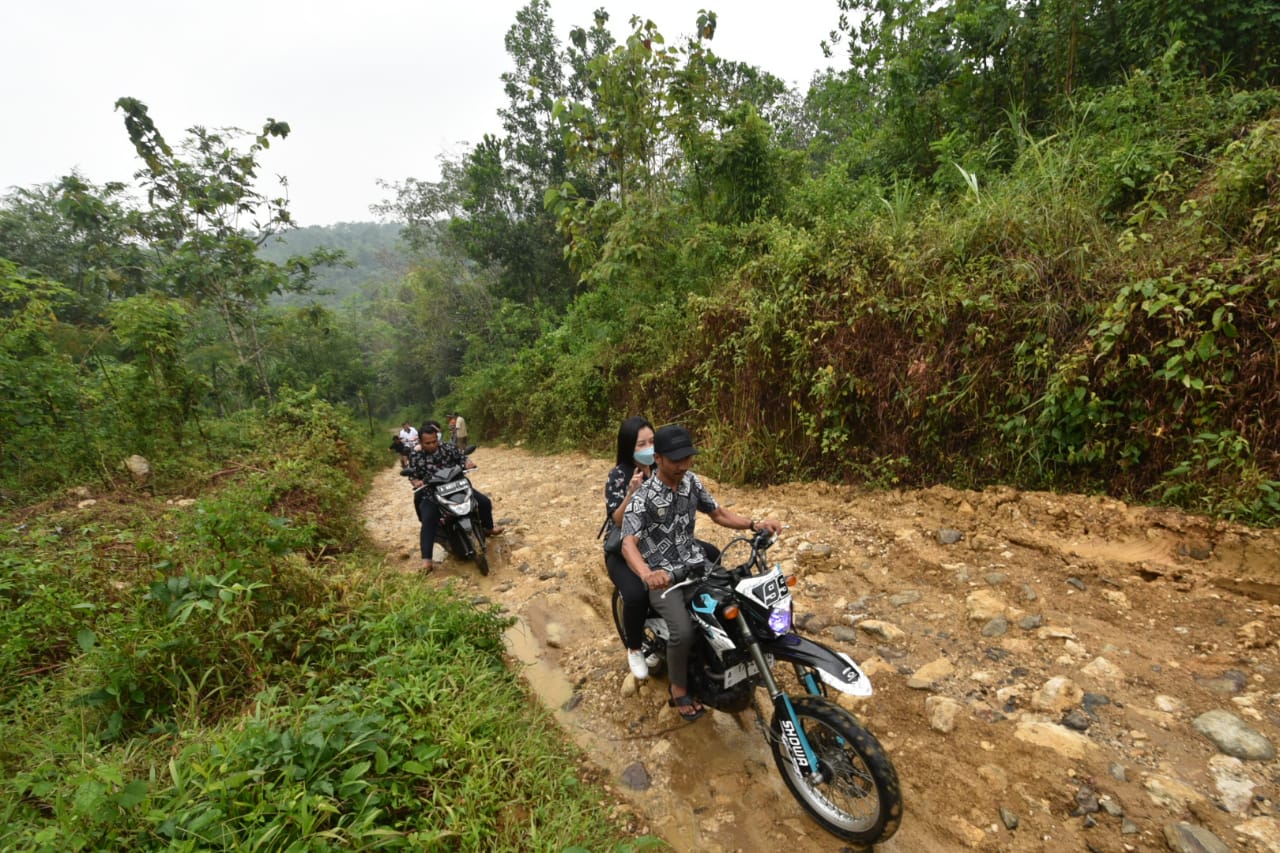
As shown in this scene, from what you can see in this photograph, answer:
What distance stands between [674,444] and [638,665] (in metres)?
1.63

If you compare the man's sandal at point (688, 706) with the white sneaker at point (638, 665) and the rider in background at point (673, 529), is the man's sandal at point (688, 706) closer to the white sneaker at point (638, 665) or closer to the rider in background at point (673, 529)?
the rider in background at point (673, 529)

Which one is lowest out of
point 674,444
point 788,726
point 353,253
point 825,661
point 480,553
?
point 480,553

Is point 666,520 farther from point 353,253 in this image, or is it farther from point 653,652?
point 353,253

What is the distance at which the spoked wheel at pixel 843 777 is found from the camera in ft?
6.57

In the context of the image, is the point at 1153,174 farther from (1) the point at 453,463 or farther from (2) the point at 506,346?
(2) the point at 506,346

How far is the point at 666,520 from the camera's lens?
9.62ft

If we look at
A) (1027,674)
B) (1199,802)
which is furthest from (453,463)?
(1199,802)

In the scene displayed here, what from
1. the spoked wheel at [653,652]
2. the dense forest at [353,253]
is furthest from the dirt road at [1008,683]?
the dense forest at [353,253]

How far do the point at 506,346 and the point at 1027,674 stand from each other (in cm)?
1810

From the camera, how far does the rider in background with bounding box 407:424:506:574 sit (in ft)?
19.2

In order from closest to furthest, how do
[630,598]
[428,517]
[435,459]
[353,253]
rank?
[630,598] < [428,517] < [435,459] < [353,253]

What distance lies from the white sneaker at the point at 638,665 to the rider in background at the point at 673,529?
0.27m

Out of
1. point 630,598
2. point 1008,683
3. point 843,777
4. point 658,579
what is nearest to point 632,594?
point 630,598

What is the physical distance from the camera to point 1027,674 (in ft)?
9.39
